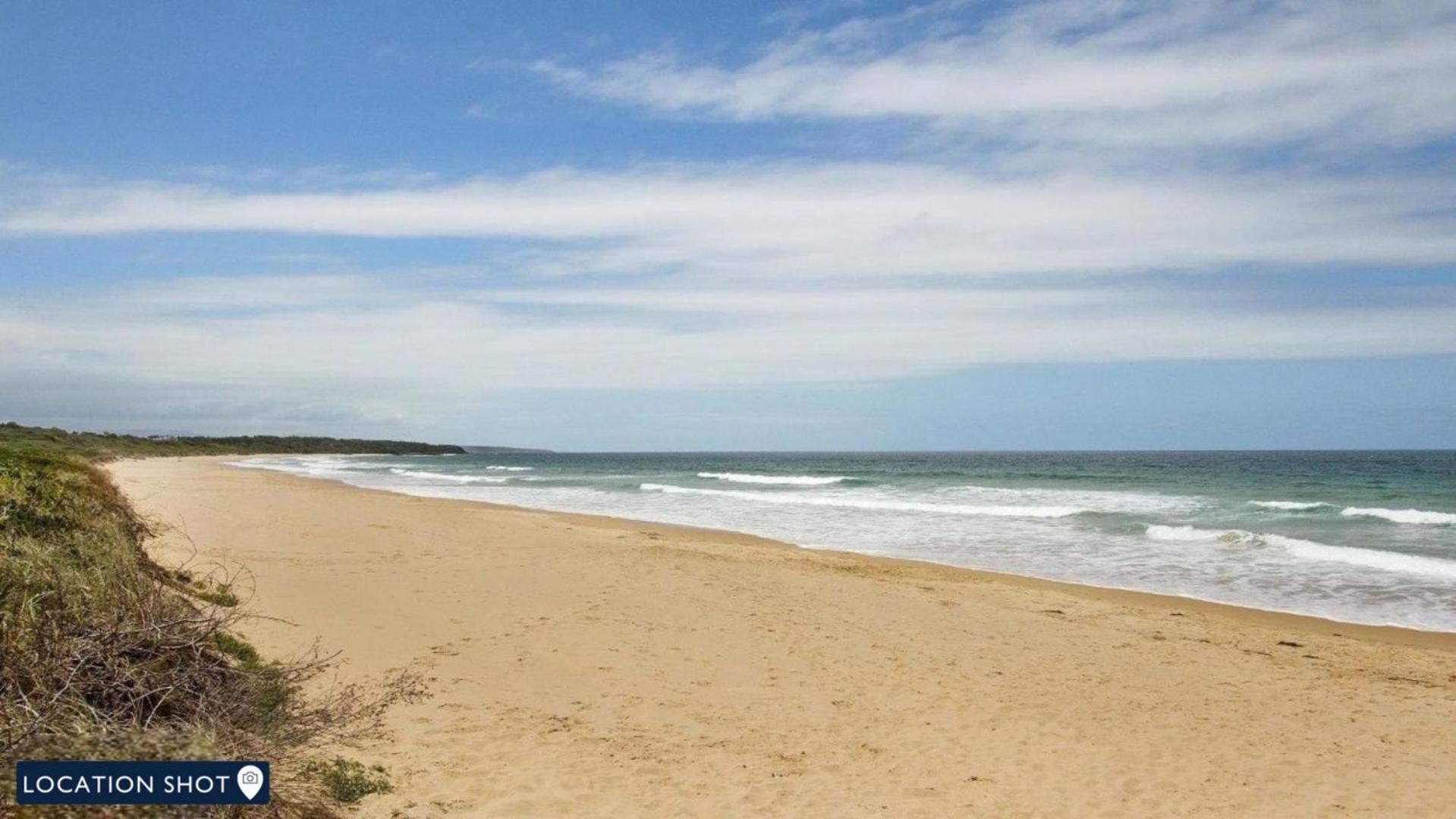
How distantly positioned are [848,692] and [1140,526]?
19.9 meters

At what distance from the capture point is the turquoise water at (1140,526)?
16016mm

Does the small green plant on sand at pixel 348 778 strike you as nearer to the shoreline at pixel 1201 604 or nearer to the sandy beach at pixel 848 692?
the sandy beach at pixel 848 692

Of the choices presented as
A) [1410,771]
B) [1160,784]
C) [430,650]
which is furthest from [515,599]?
[1410,771]

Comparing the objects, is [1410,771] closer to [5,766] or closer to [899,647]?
[899,647]

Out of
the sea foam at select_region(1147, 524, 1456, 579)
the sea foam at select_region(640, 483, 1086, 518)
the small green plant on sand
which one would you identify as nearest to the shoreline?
the sea foam at select_region(1147, 524, 1456, 579)

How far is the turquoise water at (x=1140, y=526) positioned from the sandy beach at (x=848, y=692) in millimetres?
2572

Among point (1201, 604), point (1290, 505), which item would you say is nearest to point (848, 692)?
point (1201, 604)

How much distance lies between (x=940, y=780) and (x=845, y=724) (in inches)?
49.4

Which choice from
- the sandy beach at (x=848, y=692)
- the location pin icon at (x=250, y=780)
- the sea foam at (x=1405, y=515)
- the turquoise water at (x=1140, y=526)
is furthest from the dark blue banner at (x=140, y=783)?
the sea foam at (x=1405, y=515)

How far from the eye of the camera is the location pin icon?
14.1 ft

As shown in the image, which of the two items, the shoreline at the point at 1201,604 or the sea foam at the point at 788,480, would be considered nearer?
the shoreline at the point at 1201,604

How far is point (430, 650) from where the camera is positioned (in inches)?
361

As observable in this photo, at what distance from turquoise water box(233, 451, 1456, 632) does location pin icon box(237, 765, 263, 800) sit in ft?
46.3

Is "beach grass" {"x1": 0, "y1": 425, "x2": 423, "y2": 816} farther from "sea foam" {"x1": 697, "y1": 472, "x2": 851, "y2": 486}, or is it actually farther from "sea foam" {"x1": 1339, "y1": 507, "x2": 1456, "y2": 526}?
"sea foam" {"x1": 697, "y1": 472, "x2": 851, "y2": 486}
